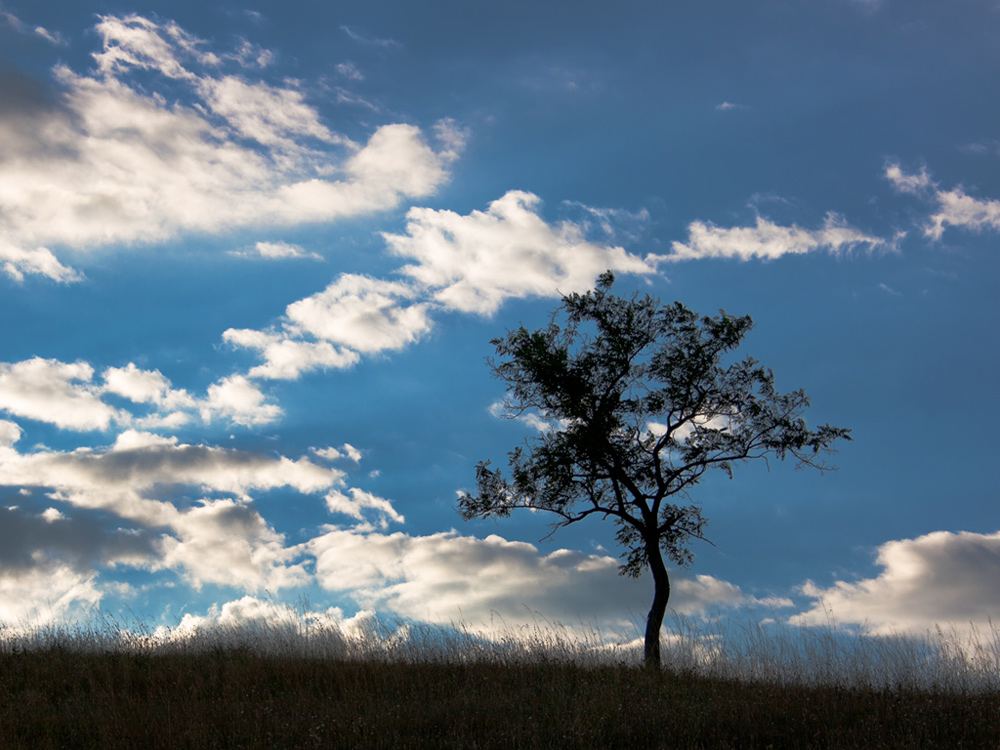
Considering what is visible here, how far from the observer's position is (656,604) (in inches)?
736

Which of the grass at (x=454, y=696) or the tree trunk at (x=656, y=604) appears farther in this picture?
the tree trunk at (x=656, y=604)

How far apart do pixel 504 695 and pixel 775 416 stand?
37.9 ft

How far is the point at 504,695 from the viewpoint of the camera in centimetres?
1298

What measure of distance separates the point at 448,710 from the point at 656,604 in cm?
832

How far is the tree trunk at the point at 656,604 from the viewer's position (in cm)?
1791

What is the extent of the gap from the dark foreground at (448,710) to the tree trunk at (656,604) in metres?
1.68

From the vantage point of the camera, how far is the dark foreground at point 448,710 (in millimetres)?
10797

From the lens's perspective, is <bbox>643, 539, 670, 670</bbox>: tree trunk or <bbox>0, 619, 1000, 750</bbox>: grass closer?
<bbox>0, 619, 1000, 750</bbox>: grass

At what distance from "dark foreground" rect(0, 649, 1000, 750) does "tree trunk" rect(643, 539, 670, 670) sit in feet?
5.52

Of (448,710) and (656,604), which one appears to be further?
(656,604)

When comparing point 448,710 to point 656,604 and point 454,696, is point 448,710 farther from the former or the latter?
point 656,604

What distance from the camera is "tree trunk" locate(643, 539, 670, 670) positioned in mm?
17906

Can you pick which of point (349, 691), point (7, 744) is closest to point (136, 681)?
point (7, 744)

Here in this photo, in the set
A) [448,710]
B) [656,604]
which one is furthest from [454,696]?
[656,604]
